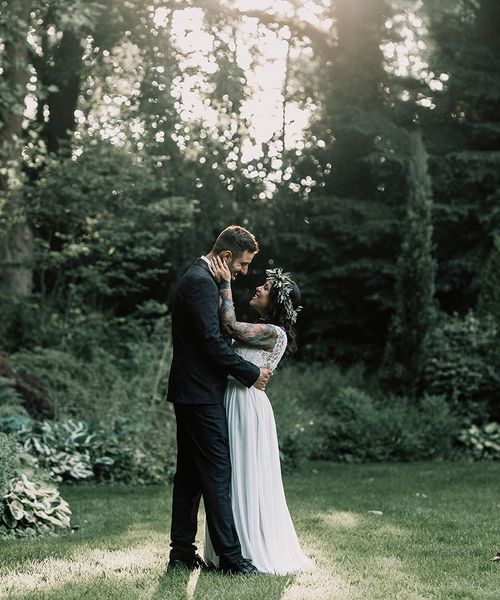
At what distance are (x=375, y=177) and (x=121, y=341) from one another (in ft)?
23.6

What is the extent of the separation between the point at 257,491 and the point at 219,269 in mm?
1359

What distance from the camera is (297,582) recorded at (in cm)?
488

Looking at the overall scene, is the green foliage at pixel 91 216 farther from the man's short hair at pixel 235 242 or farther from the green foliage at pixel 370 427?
the man's short hair at pixel 235 242

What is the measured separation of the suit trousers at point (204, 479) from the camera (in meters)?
5.06

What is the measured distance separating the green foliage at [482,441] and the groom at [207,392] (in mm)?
8164

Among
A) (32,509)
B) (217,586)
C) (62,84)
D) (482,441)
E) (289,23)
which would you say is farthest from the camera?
(289,23)

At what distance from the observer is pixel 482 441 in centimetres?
1273

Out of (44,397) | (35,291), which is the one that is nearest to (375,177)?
(35,291)

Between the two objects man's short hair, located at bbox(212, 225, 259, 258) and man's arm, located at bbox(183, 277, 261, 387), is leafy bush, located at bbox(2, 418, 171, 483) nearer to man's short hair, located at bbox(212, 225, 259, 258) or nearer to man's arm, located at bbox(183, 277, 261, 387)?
man's arm, located at bbox(183, 277, 261, 387)

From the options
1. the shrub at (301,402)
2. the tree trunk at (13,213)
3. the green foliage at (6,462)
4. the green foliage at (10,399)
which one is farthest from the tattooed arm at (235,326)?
the tree trunk at (13,213)

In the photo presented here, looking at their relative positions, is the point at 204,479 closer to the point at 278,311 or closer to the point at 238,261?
the point at 278,311

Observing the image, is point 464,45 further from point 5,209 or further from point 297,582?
point 297,582

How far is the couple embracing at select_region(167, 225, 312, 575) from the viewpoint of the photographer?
5.07m

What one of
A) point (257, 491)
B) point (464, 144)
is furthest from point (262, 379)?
point (464, 144)
